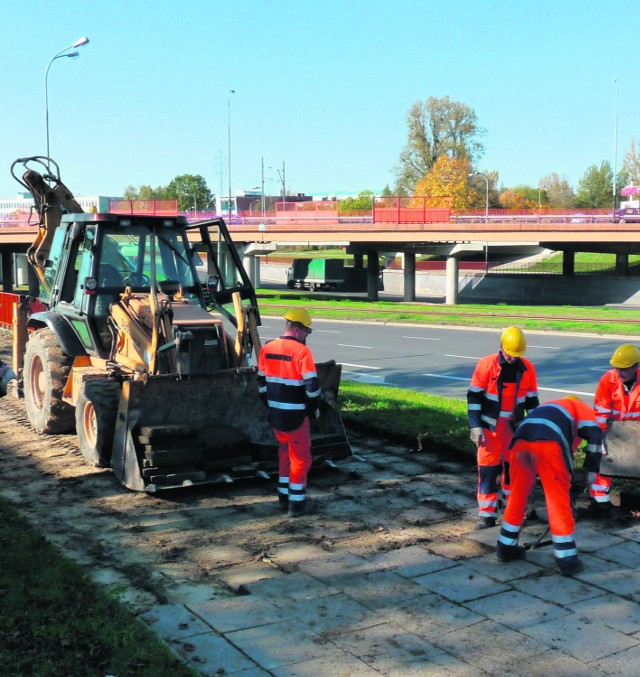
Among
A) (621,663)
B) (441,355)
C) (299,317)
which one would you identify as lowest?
(441,355)

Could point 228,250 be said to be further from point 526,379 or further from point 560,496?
point 560,496

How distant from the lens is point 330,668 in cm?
464

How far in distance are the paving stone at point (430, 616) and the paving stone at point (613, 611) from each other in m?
0.70

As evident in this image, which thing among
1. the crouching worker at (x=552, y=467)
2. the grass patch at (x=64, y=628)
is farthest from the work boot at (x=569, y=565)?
the grass patch at (x=64, y=628)

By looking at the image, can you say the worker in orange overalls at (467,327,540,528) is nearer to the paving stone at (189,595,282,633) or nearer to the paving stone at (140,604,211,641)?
the paving stone at (189,595,282,633)

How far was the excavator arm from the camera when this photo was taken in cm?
1209

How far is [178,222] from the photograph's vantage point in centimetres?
1005

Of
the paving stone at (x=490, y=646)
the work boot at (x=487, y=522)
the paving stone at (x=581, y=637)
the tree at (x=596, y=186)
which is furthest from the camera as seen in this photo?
the tree at (x=596, y=186)

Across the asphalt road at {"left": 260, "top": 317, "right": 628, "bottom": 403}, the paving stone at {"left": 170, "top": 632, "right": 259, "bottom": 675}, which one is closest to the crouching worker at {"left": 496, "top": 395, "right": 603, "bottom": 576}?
the paving stone at {"left": 170, "top": 632, "right": 259, "bottom": 675}

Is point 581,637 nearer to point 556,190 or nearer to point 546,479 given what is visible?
point 546,479

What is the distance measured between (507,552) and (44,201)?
8.85 m

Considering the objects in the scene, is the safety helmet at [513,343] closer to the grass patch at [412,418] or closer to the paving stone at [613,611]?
the paving stone at [613,611]

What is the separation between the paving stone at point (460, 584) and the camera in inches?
222

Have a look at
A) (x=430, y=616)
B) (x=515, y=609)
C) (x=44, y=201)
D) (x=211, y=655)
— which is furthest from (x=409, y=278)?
(x=211, y=655)
